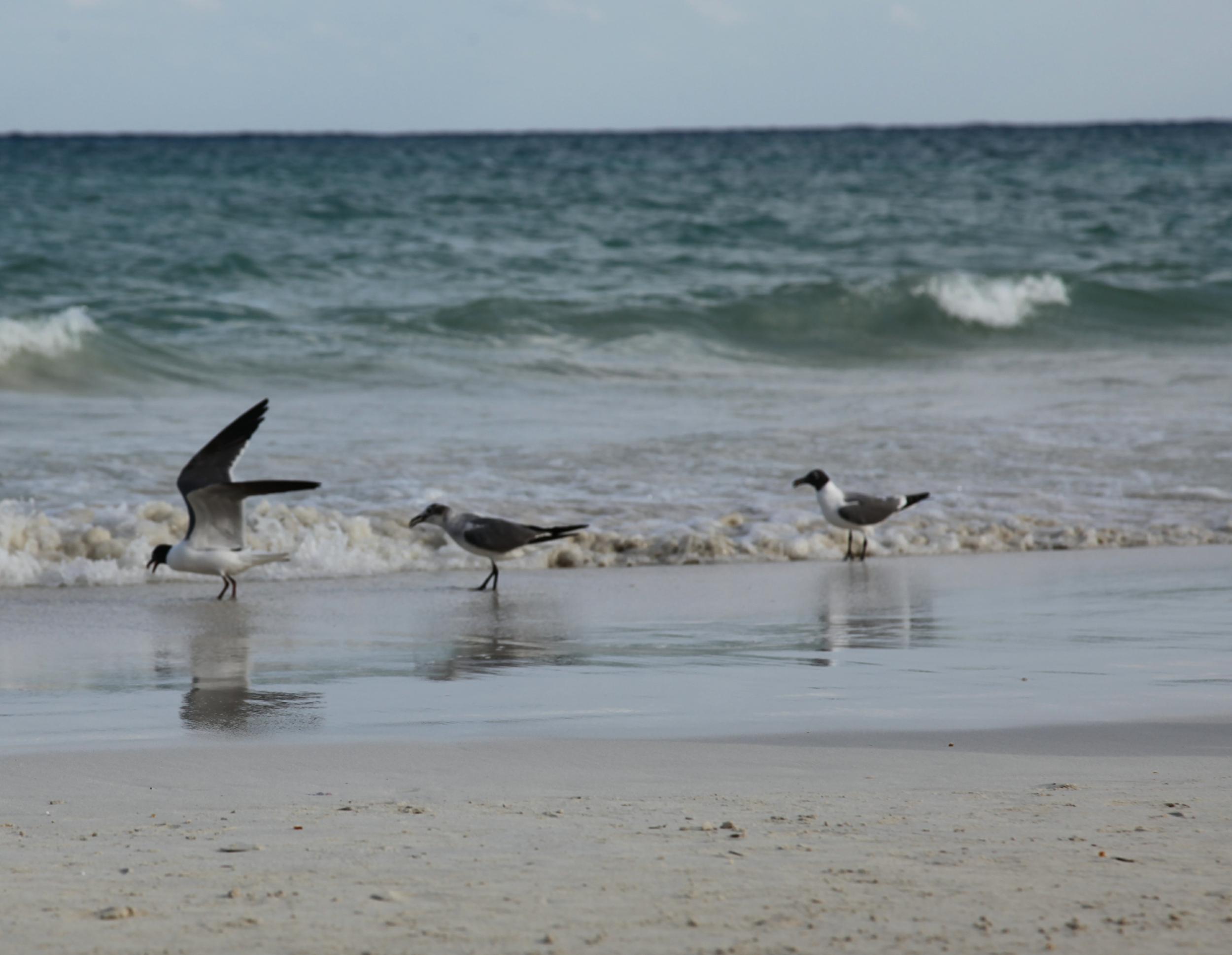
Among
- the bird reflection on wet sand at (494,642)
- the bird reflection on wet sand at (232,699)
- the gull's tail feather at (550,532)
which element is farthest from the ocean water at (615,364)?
the bird reflection on wet sand at (232,699)

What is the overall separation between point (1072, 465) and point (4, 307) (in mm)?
11114

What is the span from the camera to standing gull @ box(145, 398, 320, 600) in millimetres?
6832

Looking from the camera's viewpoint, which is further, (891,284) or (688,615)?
(891,284)

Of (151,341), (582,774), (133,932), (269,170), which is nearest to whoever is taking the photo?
(133,932)

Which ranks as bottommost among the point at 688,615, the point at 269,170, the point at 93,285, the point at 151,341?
the point at 688,615

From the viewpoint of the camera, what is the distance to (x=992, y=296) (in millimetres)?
18859

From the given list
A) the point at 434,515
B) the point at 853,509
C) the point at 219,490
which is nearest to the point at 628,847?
the point at 219,490

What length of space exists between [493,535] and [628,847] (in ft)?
14.4

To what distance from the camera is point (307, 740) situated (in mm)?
3934

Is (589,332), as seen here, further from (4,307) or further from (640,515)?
(640,515)

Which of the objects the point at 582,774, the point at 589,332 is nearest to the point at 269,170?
the point at 589,332

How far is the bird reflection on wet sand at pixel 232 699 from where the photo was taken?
4145 mm

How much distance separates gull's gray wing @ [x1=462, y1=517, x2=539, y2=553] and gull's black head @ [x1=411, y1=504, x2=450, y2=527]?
0.24 meters

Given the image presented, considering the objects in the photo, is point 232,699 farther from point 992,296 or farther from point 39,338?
point 992,296
